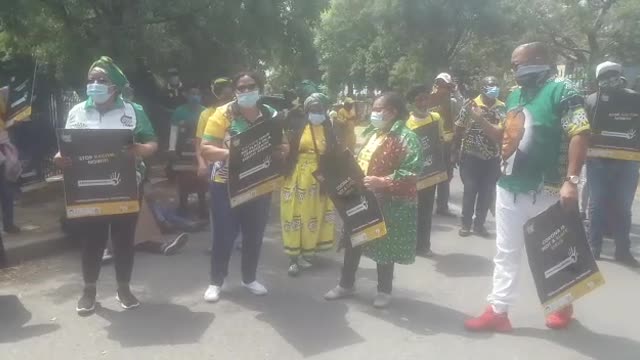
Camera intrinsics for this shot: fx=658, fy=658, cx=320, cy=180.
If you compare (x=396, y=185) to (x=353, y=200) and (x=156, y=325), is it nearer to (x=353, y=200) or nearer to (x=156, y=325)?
(x=353, y=200)

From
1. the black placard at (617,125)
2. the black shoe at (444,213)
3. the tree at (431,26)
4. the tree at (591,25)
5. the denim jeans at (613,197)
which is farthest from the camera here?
the tree at (591,25)

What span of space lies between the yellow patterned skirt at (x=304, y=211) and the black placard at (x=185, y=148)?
2.22 m

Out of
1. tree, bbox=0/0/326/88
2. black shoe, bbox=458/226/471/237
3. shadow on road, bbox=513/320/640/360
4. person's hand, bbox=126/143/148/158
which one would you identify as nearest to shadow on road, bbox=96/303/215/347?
person's hand, bbox=126/143/148/158

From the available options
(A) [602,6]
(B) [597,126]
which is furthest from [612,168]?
(A) [602,6]

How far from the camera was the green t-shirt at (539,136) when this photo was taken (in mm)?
4312

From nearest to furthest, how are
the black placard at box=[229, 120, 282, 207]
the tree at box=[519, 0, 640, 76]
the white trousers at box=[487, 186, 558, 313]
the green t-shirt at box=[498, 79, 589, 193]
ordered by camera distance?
the green t-shirt at box=[498, 79, 589, 193] < the white trousers at box=[487, 186, 558, 313] < the black placard at box=[229, 120, 282, 207] < the tree at box=[519, 0, 640, 76]

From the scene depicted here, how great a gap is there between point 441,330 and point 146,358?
2080 mm

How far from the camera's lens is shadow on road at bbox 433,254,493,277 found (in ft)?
20.9

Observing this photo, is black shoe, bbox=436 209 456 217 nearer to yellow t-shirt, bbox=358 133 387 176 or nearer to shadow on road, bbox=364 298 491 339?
shadow on road, bbox=364 298 491 339

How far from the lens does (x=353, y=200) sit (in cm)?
501

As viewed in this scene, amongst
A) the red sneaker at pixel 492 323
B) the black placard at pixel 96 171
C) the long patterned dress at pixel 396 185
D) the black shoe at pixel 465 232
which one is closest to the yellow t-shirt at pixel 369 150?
the long patterned dress at pixel 396 185

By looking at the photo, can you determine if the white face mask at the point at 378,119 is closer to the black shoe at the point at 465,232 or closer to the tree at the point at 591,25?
the black shoe at the point at 465,232

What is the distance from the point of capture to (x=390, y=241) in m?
5.06

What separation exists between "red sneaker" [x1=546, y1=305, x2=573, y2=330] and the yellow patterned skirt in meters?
2.24
